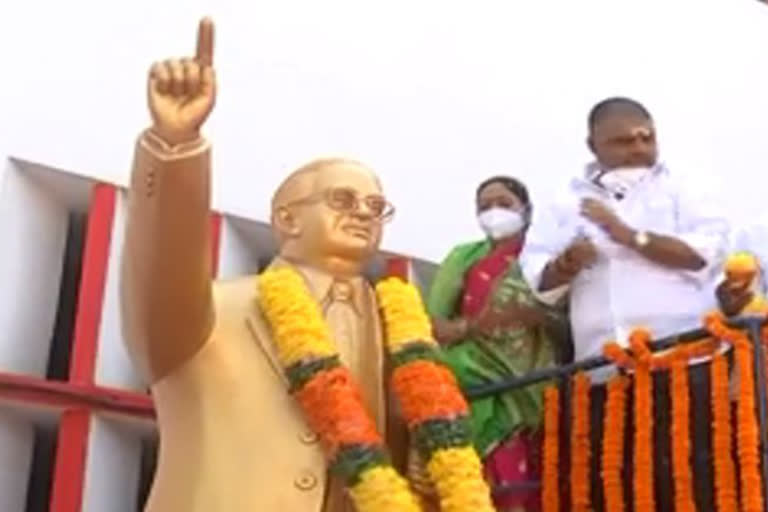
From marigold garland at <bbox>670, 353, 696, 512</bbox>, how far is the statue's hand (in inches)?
37.0

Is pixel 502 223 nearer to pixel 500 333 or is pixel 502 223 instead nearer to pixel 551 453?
pixel 500 333

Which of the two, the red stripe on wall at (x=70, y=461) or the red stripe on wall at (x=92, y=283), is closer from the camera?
the red stripe on wall at (x=70, y=461)

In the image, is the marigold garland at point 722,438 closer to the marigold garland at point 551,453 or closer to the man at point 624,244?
the man at point 624,244

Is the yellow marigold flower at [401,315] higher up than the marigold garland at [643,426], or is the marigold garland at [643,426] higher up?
the yellow marigold flower at [401,315]

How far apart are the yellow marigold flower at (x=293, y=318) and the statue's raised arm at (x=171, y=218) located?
14 centimetres

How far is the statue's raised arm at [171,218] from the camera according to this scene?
210 cm

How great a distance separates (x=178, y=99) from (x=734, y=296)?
3.41 ft

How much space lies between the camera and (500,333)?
2.80m

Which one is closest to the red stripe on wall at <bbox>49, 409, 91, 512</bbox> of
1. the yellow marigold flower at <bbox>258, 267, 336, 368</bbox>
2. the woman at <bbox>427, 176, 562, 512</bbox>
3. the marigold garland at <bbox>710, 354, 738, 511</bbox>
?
the woman at <bbox>427, 176, 562, 512</bbox>

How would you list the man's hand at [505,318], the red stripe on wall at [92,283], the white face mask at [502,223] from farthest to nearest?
1. the red stripe on wall at [92,283]
2. the white face mask at [502,223]
3. the man's hand at [505,318]

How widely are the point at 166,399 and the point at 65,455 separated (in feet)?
3.08

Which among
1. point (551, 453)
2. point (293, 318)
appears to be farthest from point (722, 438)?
point (293, 318)

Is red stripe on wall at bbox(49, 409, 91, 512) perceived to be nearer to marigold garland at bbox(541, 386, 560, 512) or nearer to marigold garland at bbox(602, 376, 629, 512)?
marigold garland at bbox(541, 386, 560, 512)

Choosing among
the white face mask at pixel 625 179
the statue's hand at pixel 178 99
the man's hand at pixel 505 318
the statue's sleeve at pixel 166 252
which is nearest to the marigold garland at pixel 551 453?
the man's hand at pixel 505 318
